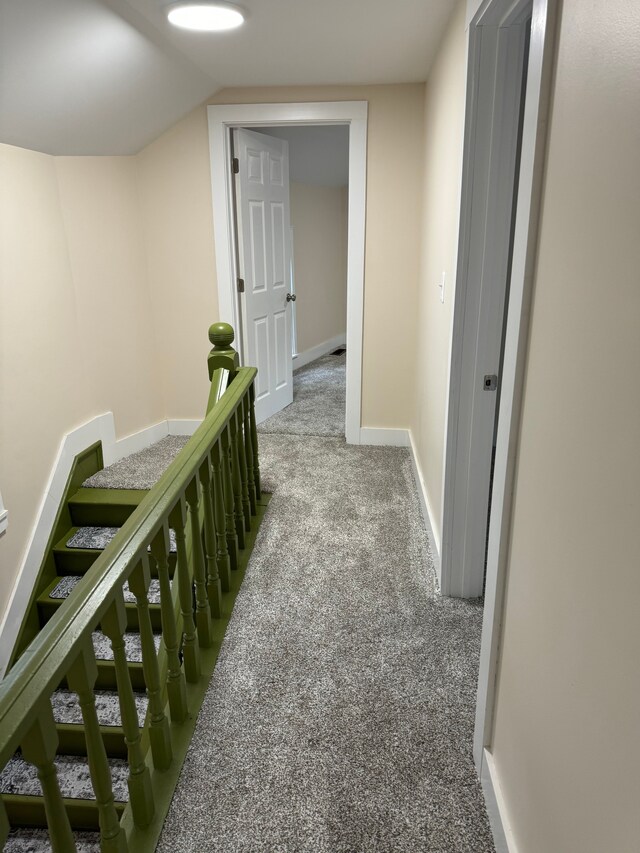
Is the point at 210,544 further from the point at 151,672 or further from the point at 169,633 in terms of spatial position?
the point at 151,672

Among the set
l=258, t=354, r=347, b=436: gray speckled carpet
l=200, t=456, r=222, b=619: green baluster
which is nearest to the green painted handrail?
l=200, t=456, r=222, b=619: green baluster

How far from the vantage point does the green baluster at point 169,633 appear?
1.55 m

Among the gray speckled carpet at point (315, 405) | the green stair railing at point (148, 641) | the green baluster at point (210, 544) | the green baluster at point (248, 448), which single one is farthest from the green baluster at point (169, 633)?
the gray speckled carpet at point (315, 405)

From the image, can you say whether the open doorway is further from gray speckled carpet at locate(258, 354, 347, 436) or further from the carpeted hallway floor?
the carpeted hallway floor

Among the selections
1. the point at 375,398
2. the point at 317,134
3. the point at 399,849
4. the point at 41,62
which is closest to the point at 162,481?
the point at 399,849

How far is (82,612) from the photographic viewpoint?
1.13 metres

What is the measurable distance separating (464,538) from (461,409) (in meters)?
0.53

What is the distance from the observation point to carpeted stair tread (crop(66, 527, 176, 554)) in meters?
2.95

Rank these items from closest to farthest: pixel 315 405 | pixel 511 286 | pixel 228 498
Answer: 1. pixel 511 286
2. pixel 228 498
3. pixel 315 405

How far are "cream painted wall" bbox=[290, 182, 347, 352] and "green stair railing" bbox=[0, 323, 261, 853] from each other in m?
3.52

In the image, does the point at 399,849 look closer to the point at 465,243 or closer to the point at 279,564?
the point at 279,564

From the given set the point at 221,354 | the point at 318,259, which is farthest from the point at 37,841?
the point at 318,259

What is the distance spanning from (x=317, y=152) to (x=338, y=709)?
4.77m

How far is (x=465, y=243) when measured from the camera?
80.8 inches
